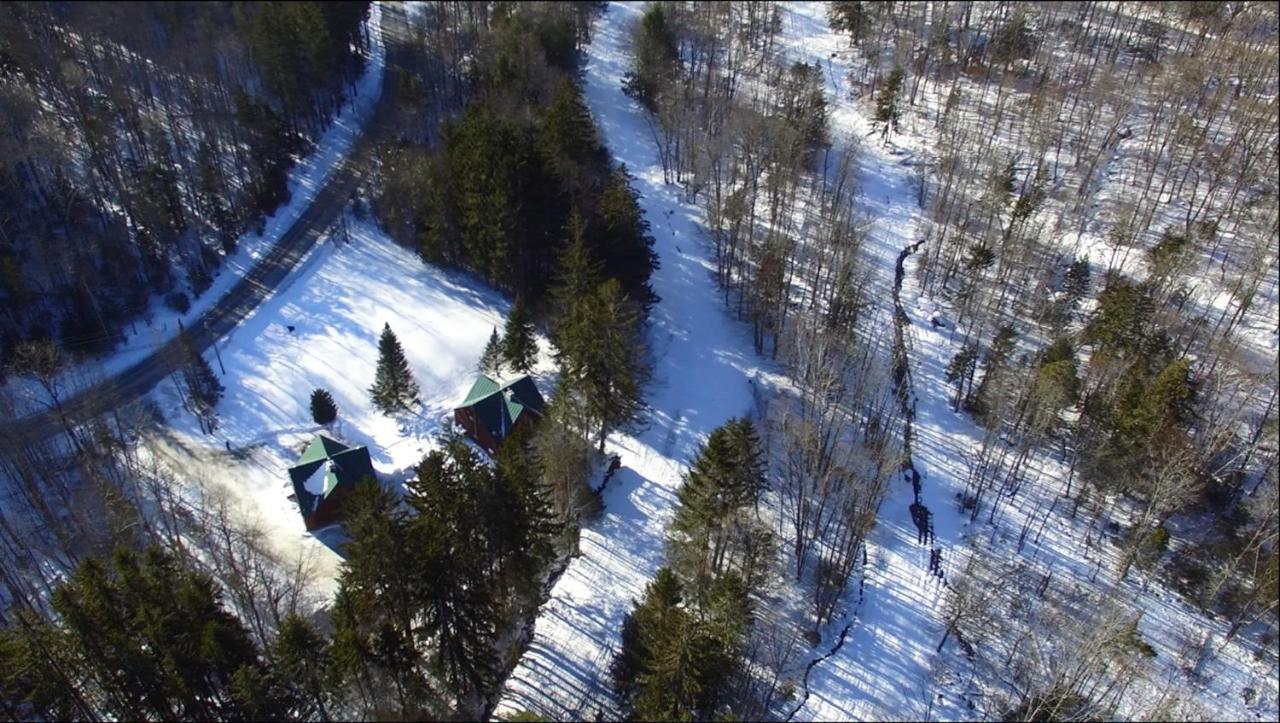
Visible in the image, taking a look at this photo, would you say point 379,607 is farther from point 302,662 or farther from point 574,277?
point 574,277

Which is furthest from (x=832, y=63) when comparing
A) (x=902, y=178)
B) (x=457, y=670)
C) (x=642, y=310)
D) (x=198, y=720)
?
(x=198, y=720)

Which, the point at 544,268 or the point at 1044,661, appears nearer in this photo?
the point at 1044,661

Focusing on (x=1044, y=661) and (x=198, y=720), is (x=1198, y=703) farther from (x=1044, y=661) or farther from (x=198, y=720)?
(x=198, y=720)

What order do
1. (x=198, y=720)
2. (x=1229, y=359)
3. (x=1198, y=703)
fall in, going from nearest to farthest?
(x=198, y=720), (x=1198, y=703), (x=1229, y=359)

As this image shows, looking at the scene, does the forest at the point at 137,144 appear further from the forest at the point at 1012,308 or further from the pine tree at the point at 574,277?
the forest at the point at 1012,308

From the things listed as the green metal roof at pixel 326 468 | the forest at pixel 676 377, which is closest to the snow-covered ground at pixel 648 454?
the forest at pixel 676 377

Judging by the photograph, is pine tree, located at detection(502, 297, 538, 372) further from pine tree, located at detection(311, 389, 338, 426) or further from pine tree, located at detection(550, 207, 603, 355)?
pine tree, located at detection(311, 389, 338, 426)

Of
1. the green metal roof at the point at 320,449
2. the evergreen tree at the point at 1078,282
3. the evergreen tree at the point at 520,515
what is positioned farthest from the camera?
the evergreen tree at the point at 1078,282

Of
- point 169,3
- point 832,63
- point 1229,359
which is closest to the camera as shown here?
point 1229,359
